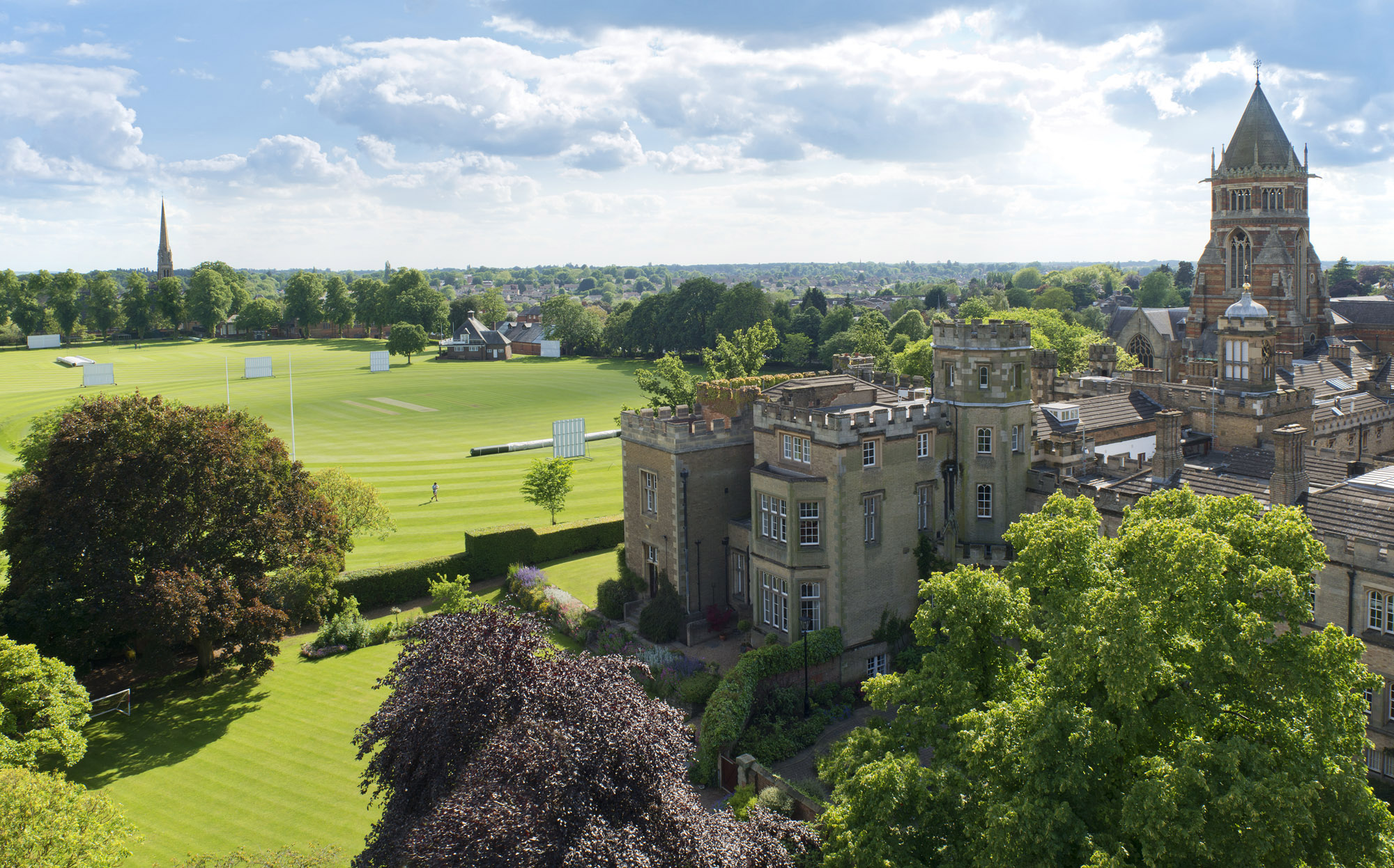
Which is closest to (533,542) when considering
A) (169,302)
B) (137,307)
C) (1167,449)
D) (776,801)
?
(776,801)

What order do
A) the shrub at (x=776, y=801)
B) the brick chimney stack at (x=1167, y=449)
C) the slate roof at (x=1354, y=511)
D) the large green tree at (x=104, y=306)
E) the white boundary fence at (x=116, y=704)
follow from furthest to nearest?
the large green tree at (x=104, y=306), the brick chimney stack at (x=1167, y=449), the white boundary fence at (x=116, y=704), the slate roof at (x=1354, y=511), the shrub at (x=776, y=801)

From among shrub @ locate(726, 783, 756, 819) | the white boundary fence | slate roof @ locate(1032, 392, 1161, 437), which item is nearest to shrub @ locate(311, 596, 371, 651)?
the white boundary fence

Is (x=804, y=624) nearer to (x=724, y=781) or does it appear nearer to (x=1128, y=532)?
(x=724, y=781)

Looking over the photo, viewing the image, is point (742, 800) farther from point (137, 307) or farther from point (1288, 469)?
point (137, 307)

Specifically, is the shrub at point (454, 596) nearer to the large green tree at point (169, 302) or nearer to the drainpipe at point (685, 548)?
the drainpipe at point (685, 548)

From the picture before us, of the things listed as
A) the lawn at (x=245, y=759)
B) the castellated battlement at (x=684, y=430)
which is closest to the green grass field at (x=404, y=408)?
the lawn at (x=245, y=759)

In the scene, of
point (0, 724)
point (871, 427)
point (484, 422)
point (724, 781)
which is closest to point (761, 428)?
point (871, 427)

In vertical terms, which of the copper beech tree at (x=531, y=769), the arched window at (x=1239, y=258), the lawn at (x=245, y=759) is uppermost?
the arched window at (x=1239, y=258)

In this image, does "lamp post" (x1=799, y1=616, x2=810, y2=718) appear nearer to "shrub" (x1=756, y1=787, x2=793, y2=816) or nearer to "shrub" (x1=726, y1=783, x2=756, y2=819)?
"shrub" (x1=726, y1=783, x2=756, y2=819)
